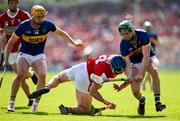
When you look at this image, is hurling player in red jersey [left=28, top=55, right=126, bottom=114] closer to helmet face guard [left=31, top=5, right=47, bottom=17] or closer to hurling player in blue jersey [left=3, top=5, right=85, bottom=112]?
hurling player in blue jersey [left=3, top=5, right=85, bottom=112]

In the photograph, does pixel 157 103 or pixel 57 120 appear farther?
pixel 157 103

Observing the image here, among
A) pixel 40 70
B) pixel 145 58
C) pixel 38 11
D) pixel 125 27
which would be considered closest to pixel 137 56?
pixel 145 58

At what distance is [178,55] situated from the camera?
154ft

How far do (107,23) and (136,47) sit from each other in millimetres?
35282

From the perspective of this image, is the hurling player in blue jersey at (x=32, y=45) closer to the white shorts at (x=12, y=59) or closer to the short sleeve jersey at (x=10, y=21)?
the white shorts at (x=12, y=59)

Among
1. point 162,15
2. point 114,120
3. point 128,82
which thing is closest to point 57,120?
point 114,120

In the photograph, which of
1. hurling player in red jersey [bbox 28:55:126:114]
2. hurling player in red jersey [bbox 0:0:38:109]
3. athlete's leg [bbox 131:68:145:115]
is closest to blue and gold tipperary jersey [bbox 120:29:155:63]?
athlete's leg [bbox 131:68:145:115]

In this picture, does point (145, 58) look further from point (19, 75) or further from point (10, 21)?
point (10, 21)

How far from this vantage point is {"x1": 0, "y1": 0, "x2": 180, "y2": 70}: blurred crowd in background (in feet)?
154

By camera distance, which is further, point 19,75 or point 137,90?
point 19,75

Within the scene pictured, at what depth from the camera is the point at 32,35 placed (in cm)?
1466

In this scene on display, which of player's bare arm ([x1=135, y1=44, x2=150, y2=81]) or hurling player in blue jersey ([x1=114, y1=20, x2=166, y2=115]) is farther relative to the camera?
player's bare arm ([x1=135, y1=44, x2=150, y2=81])

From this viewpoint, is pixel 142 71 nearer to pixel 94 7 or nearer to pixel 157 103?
pixel 157 103

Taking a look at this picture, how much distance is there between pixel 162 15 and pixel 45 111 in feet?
119
